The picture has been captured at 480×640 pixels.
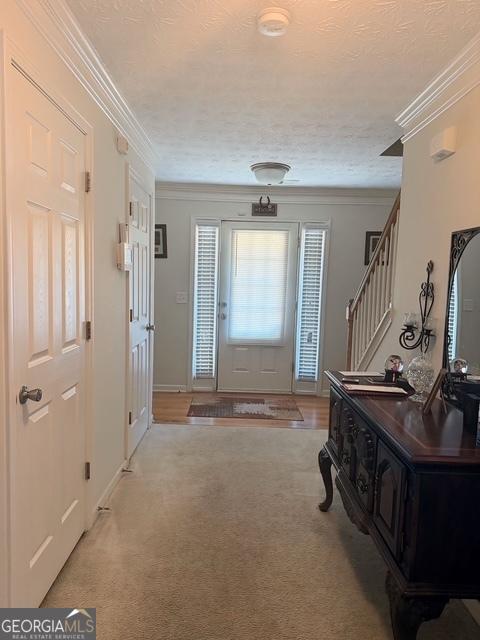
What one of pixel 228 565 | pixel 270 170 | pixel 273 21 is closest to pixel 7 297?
pixel 273 21

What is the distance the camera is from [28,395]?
151cm

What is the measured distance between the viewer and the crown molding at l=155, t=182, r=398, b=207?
4945 mm

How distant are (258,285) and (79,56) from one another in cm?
346

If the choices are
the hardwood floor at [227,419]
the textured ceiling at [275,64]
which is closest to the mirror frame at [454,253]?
the textured ceiling at [275,64]

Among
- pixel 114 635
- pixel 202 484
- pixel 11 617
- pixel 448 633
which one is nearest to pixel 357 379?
pixel 448 633

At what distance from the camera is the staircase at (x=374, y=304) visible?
299 centimetres

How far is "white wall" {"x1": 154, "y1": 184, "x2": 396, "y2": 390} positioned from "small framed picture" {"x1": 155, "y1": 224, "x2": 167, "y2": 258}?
6cm

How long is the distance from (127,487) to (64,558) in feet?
2.66

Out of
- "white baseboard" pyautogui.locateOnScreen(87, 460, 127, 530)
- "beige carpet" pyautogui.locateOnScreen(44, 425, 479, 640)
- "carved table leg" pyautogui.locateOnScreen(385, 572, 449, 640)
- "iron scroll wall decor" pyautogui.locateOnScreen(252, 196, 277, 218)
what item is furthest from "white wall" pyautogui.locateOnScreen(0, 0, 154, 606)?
"iron scroll wall decor" pyautogui.locateOnScreen(252, 196, 277, 218)

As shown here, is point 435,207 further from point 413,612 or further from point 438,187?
point 413,612

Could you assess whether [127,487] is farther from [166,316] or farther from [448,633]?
[166,316]

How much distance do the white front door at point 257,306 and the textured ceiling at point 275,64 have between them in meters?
1.75

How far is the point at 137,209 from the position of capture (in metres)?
3.21

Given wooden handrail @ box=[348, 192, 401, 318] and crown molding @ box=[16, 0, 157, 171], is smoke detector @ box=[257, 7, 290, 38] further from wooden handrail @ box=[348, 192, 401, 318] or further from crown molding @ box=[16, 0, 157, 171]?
wooden handrail @ box=[348, 192, 401, 318]
